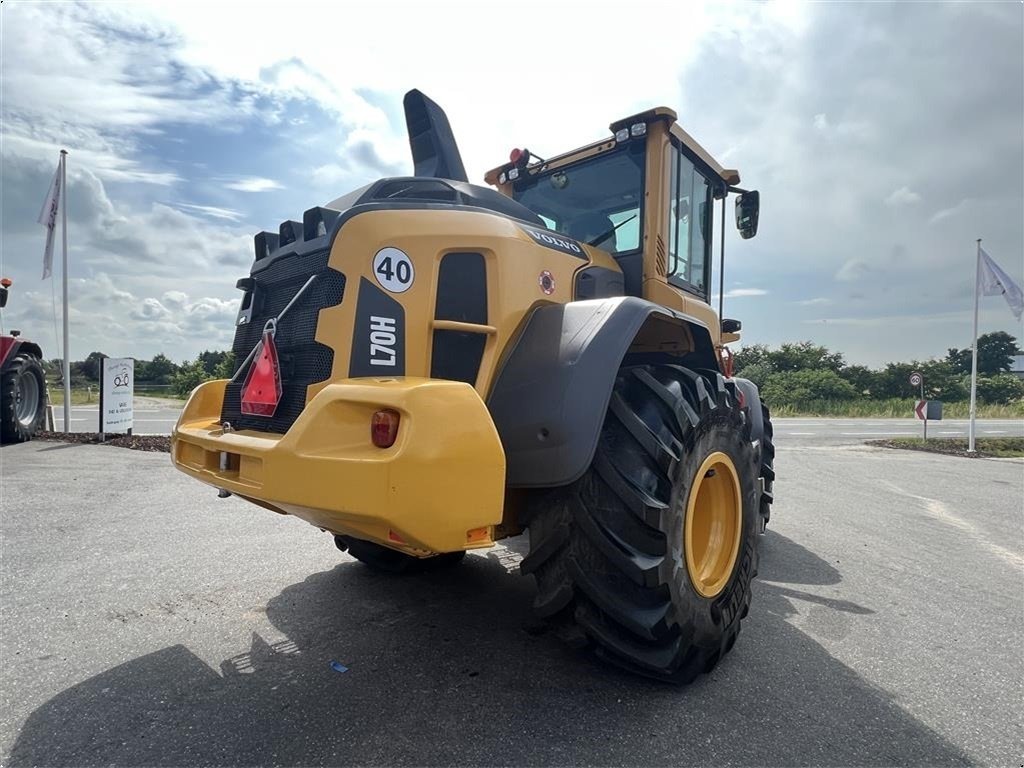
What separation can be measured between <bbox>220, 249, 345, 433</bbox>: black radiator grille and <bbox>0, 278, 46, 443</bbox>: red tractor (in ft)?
27.5

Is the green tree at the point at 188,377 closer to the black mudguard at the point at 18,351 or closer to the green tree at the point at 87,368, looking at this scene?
the green tree at the point at 87,368

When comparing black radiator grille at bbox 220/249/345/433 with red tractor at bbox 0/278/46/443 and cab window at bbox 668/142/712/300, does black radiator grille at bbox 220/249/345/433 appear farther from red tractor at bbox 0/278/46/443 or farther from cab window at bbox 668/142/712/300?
red tractor at bbox 0/278/46/443

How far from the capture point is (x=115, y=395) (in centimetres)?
941

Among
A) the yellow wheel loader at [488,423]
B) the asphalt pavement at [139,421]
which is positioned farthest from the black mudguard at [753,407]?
the asphalt pavement at [139,421]

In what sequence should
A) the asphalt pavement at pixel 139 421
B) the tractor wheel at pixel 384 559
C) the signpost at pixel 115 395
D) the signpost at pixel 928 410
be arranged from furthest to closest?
the signpost at pixel 928 410
the asphalt pavement at pixel 139 421
the signpost at pixel 115 395
the tractor wheel at pixel 384 559

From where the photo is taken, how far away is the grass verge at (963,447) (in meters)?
13.0

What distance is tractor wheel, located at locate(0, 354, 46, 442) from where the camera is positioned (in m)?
8.77

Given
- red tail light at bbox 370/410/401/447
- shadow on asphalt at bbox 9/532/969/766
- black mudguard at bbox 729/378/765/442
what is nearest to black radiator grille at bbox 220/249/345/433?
red tail light at bbox 370/410/401/447

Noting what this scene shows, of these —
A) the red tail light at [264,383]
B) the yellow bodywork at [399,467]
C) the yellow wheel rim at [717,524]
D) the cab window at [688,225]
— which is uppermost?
the cab window at [688,225]

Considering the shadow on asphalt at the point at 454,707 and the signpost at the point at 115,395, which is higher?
the signpost at the point at 115,395

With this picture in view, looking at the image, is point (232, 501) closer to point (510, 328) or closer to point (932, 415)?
point (510, 328)

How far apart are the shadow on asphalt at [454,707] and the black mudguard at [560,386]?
846 millimetres

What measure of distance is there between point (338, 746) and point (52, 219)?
12.3m

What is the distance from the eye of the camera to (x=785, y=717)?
2193mm
